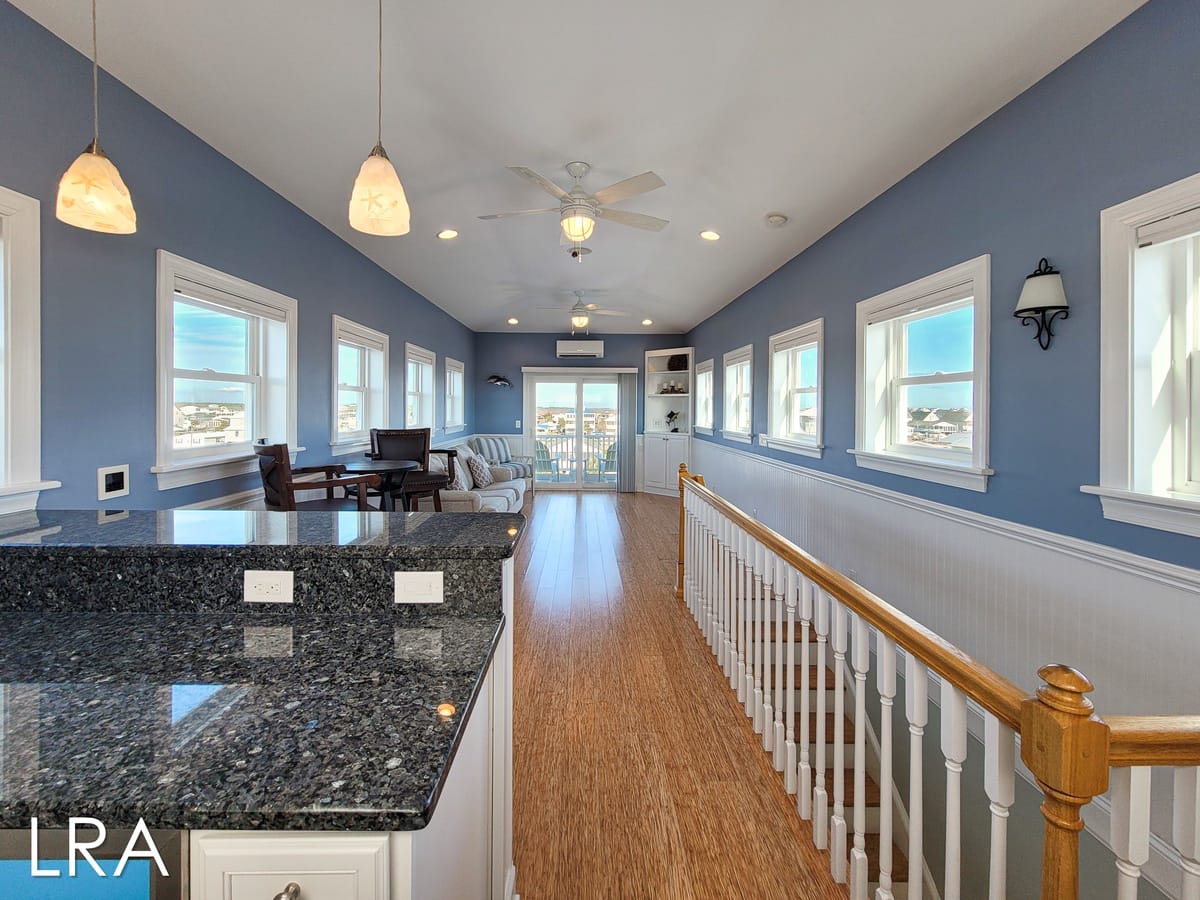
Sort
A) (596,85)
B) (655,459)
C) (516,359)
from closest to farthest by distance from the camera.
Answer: (596,85) < (655,459) < (516,359)

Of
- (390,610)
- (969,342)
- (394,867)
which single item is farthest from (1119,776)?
(969,342)

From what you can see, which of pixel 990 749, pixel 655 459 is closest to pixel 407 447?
pixel 990 749

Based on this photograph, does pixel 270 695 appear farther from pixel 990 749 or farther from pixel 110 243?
pixel 110 243

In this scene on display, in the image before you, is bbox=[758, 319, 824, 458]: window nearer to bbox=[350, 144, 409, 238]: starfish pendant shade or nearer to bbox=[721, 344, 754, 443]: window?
bbox=[721, 344, 754, 443]: window

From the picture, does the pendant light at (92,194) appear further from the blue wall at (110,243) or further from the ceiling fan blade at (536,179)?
the ceiling fan blade at (536,179)

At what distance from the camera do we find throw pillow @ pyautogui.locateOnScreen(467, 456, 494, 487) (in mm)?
6266

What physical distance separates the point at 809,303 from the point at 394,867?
4.64 meters

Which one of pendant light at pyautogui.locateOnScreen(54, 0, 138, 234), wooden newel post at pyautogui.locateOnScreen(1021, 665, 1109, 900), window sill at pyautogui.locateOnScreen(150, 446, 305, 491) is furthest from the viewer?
window sill at pyautogui.locateOnScreen(150, 446, 305, 491)

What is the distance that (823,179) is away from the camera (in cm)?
318

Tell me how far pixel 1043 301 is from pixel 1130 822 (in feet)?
6.56

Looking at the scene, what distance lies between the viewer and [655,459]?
8727 mm

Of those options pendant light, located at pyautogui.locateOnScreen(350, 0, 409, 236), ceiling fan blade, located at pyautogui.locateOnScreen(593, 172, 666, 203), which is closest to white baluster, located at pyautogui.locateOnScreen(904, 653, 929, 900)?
pendant light, located at pyautogui.locateOnScreen(350, 0, 409, 236)

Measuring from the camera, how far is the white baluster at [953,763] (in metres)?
1.02

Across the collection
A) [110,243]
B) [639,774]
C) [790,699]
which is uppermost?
[110,243]
